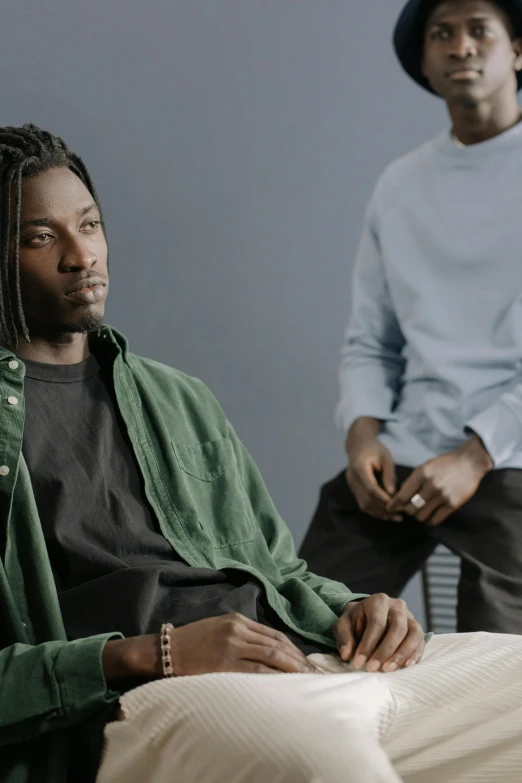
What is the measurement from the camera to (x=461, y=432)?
1933 millimetres

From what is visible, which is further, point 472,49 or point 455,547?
point 472,49

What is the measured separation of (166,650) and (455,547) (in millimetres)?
803

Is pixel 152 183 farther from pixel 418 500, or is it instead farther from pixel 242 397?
pixel 418 500

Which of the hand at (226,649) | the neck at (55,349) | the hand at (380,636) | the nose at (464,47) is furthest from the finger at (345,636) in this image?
the nose at (464,47)

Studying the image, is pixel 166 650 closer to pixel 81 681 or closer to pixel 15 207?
pixel 81 681

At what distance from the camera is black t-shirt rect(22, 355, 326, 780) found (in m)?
1.28

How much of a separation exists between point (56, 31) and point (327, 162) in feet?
2.07

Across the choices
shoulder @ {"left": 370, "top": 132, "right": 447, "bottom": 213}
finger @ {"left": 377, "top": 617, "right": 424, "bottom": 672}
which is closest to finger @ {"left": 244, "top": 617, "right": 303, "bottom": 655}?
finger @ {"left": 377, "top": 617, "right": 424, "bottom": 672}

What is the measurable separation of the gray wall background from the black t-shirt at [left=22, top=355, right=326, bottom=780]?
0.98m

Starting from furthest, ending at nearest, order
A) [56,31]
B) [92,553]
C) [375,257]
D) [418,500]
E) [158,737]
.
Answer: [56,31] < [375,257] < [418,500] < [92,553] < [158,737]

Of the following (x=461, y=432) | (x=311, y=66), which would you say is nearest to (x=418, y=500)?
(x=461, y=432)

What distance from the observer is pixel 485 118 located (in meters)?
2.04

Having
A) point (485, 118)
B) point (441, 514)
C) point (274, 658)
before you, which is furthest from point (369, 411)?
point (274, 658)

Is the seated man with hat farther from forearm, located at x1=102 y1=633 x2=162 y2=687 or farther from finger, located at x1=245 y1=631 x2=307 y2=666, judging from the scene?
forearm, located at x1=102 y1=633 x2=162 y2=687
